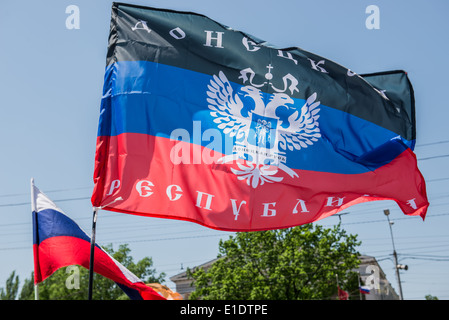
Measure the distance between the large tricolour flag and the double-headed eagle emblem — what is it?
14 mm

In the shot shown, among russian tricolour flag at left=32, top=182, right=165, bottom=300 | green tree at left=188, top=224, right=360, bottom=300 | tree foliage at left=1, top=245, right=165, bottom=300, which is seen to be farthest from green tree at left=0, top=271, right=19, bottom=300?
russian tricolour flag at left=32, top=182, right=165, bottom=300

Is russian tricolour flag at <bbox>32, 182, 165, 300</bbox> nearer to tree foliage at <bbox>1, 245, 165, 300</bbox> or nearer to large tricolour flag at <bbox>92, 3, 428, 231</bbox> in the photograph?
large tricolour flag at <bbox>92, 3, 428, 231</bbox>

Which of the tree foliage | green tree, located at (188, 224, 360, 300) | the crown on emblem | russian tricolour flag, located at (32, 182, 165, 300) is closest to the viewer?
the crown on emblem

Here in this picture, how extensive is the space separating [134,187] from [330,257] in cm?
3182

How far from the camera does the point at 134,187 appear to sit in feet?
19.6

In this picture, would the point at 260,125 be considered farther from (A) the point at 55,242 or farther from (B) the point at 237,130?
(A) the point at 55,242

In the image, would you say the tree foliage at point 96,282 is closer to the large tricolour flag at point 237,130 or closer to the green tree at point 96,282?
the green tree at point 96,282

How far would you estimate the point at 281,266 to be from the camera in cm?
3566

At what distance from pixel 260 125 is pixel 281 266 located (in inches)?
1180

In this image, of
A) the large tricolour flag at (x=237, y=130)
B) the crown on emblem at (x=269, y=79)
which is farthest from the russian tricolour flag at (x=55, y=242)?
the crown on emblem at (x=269, y=79)

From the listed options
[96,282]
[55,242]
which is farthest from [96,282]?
[55,242]

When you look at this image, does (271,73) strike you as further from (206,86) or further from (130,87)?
(130,87)

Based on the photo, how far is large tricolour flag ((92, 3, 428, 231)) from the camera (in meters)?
6.20
